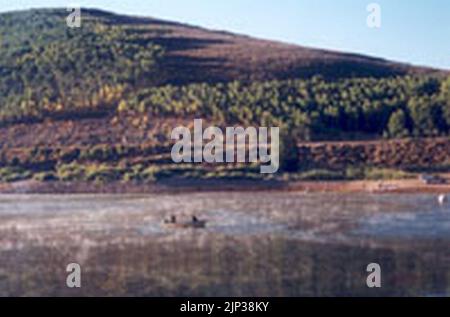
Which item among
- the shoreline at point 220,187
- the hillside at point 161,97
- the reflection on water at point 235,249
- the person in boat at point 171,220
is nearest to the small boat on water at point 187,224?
the person in boat at point 171,220

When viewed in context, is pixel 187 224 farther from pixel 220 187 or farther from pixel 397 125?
pixel 397 125

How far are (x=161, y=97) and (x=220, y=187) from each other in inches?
1261

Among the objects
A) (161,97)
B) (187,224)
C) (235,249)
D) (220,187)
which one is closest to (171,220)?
(187,224)

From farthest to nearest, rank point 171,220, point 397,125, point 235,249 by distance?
point 397,125, point 171,220, point 235,249

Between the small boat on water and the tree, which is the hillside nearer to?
the tree

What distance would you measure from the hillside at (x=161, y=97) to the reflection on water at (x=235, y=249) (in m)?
23.0

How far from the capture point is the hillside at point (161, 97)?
90.9 metres

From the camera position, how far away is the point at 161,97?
107250 mm

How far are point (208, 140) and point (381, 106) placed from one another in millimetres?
20906

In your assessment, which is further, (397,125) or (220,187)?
(397,125)

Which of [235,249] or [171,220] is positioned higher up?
[171,220]

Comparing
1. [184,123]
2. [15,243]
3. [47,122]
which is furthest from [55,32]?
[15,243]

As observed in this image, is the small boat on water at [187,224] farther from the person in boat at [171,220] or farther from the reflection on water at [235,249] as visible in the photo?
the reflection on water at [235,249]

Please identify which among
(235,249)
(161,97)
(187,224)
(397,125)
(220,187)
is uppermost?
(161,97)
